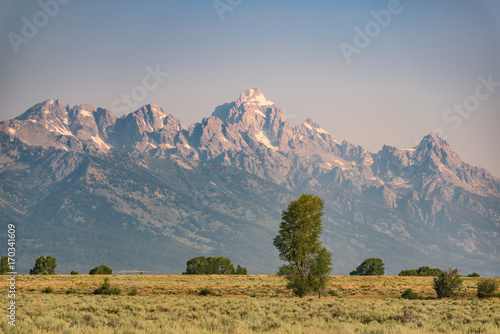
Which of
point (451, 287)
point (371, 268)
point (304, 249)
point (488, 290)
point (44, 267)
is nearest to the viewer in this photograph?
point (304, 249)

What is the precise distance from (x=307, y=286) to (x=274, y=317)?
23821mm

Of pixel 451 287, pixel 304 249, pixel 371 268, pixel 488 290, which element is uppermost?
pixel 371 268

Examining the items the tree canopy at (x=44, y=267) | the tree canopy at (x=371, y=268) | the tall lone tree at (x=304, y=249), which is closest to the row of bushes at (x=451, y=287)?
the tall lone tree at (x=304, y=249)

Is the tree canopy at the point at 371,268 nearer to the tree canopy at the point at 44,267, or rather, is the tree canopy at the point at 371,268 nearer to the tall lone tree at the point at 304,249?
the tree canopy at the point at 44,267

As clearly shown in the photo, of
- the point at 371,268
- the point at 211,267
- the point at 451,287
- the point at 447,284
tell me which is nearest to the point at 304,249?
the point at 447,284

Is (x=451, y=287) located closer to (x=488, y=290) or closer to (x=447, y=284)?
(x=447, y=284)

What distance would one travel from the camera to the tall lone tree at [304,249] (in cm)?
4997

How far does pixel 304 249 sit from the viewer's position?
164 feet

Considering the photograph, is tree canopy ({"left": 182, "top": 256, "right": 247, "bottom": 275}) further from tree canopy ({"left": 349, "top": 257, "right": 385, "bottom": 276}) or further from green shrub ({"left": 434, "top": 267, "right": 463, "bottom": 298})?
green shrub ({"left": 434, "top": 267, "right": 463, "bottom": 298})

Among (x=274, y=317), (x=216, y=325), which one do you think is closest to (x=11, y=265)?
(x=216, y=325)

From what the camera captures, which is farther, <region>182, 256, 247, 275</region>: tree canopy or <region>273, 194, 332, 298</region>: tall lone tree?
<region>182, 256, 247, 275</region>: tree canopy

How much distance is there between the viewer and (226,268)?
163000 mm

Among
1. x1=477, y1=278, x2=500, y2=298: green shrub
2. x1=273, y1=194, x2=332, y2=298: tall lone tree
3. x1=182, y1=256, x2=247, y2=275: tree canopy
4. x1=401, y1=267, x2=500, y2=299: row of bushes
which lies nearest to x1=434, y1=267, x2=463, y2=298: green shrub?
x1=401, y1=267, x2=500, y2=299: row of bushes

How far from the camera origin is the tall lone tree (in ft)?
164
